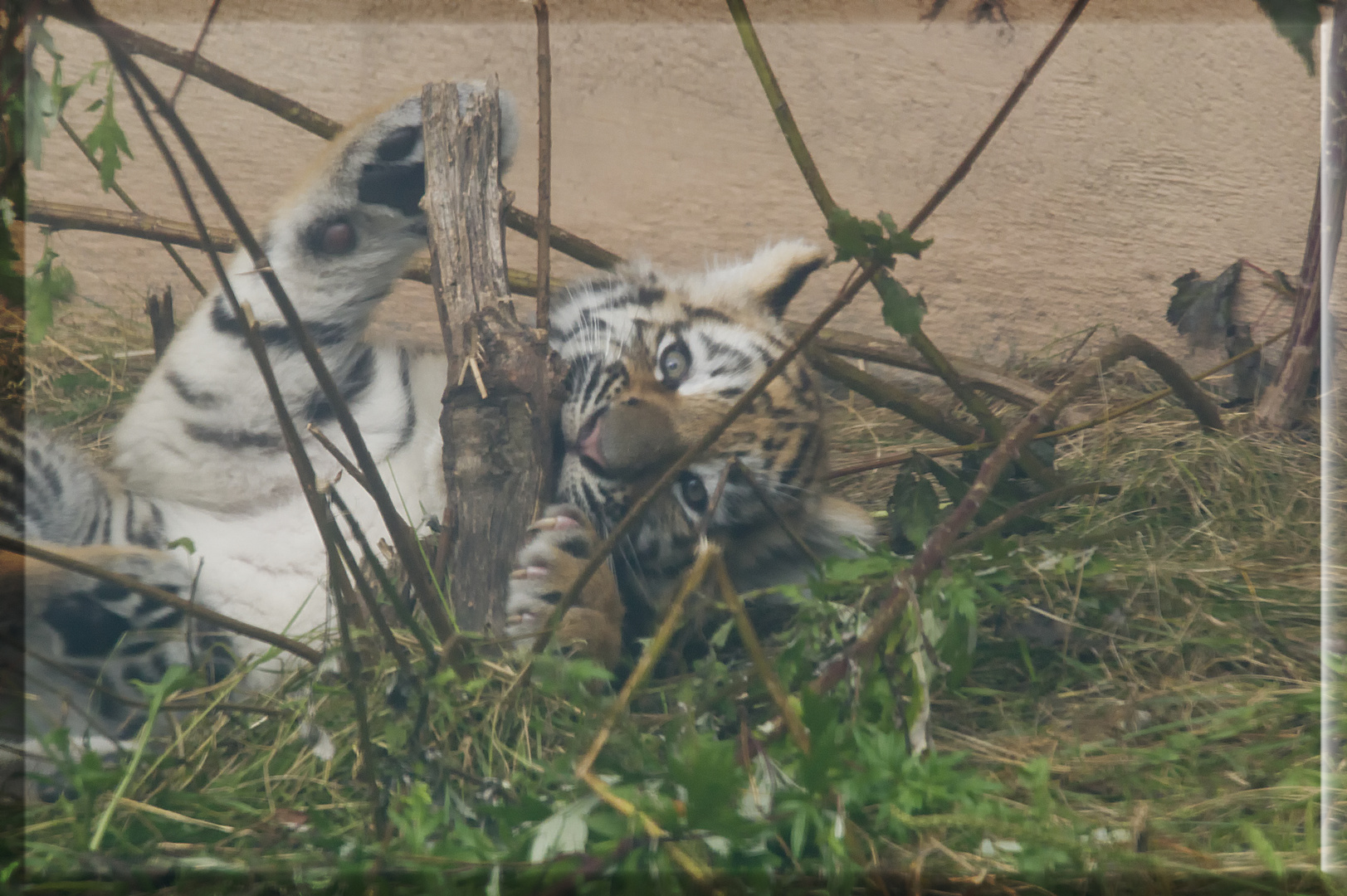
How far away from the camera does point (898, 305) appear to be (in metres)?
1.19

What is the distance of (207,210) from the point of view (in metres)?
1.51

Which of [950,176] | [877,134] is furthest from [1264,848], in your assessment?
[877,134]

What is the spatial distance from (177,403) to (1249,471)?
72.8 inches

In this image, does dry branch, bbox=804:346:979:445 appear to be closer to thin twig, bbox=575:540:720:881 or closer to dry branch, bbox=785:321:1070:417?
dry branch, bbox=785:321:1070:417

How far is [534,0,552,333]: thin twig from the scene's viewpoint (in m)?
1.36

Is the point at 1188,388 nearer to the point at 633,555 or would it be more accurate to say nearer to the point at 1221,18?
the point at 1221,18

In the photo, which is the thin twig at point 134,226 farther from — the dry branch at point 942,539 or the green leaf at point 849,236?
the dry branch at point 942,539

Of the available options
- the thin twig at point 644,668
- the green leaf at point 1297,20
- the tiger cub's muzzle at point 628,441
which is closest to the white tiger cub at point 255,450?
the tiger cub's muzzle at point 628,441

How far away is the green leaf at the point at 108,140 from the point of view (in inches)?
45.1

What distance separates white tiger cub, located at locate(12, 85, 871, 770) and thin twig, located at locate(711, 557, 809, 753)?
274mm

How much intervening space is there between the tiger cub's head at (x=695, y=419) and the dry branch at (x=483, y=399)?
13 centimetres

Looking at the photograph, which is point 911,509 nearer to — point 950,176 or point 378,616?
point 950,176

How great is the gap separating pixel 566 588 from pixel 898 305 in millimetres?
560

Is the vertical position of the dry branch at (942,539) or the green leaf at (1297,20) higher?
the green leaf at (1297,20)
